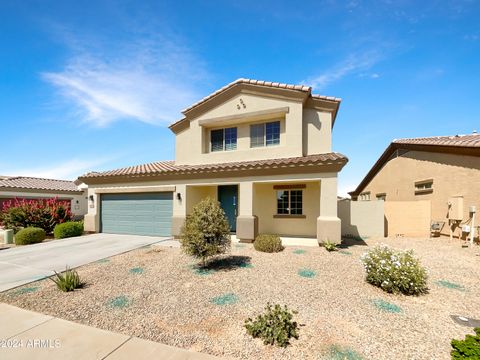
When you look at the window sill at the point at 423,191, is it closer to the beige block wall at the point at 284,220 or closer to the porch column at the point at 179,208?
the beige block wall at the point at 284,220

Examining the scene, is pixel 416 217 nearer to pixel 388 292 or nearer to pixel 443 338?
pixel 388 292

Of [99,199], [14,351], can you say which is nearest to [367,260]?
[14,351]

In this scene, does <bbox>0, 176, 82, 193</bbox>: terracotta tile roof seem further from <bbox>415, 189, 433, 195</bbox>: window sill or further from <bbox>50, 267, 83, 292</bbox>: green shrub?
<bbox>415, 189, 433, 195</bbox>: window sill

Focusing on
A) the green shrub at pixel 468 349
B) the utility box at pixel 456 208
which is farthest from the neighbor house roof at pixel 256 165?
the green shrub at pixel 468 349

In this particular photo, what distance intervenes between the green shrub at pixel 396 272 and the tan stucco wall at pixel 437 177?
9.70 meters

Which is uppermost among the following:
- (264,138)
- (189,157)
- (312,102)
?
(312,102)

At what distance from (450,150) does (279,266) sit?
13.5 meters

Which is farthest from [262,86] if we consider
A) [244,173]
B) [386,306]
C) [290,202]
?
[386,306]

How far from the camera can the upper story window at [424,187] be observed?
15.3 meters

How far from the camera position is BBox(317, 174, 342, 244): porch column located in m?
10.6

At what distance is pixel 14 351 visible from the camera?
3875 mm

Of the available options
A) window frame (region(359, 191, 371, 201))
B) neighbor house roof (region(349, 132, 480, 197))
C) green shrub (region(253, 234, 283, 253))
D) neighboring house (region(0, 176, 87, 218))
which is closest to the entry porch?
green shrub (region(253, 234, 283, 253))

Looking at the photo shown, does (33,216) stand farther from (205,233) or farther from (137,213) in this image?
(205,233)

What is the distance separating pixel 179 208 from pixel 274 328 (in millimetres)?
10168
